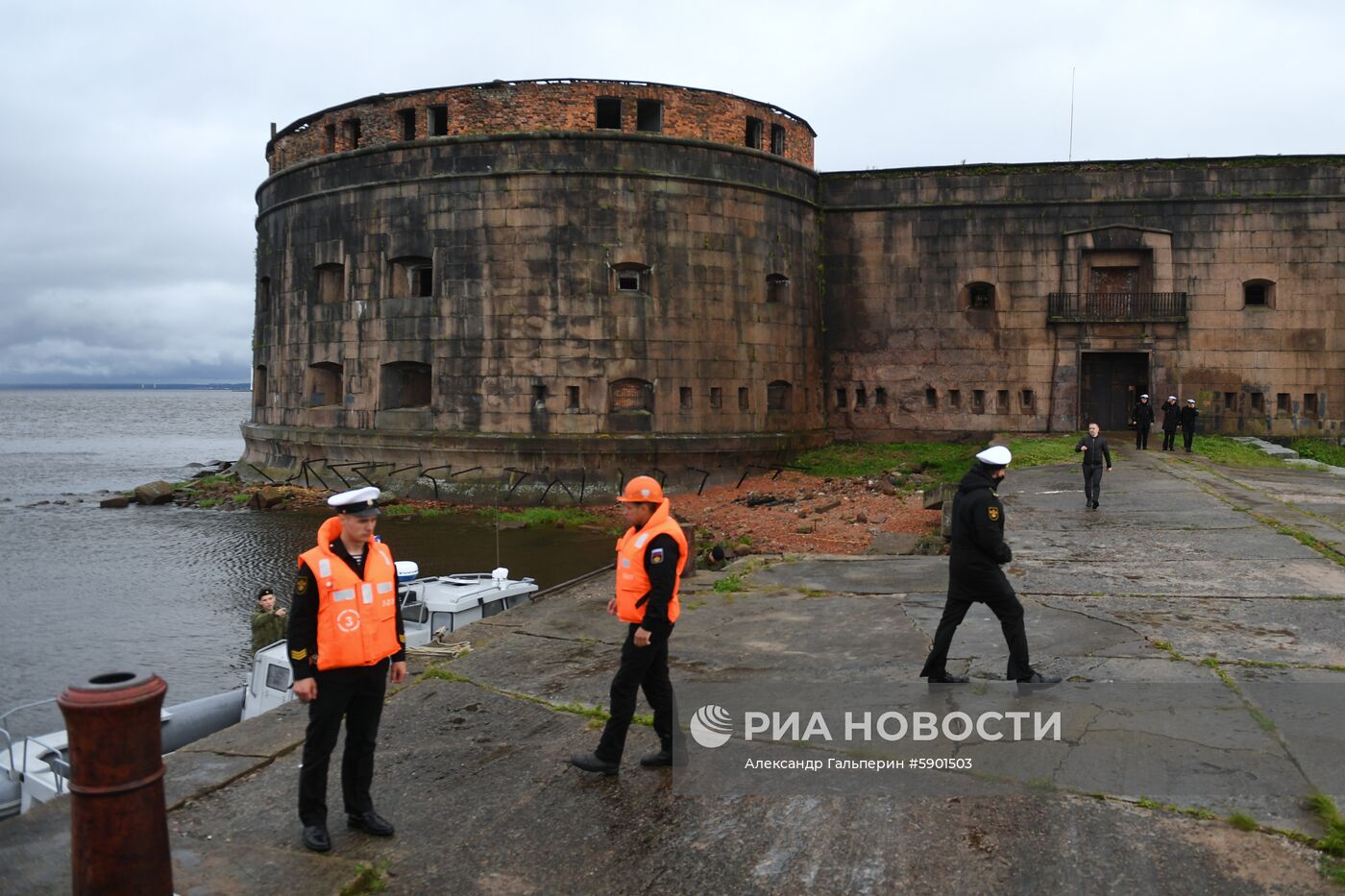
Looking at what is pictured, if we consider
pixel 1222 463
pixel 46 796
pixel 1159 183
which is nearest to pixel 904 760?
pixel 46 796

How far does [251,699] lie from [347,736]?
223 inches

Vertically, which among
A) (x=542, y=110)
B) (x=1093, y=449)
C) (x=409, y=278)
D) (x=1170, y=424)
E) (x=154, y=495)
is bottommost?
(x=154, y=495)

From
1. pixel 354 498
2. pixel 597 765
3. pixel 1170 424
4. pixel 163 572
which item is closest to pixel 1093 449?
pixel 1170 424

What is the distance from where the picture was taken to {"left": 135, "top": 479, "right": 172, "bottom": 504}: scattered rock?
90.3ft

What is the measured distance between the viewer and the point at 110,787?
388cm

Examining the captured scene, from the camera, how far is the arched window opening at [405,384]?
2478 centimetres

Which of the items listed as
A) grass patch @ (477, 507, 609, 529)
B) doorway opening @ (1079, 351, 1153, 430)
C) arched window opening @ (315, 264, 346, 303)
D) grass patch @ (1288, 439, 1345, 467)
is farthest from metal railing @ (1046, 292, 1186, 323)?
arched window opening @ (315, 264, 346, 303)

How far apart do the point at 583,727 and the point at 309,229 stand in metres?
22.6

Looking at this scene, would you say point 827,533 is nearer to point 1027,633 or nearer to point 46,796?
point 1027,633

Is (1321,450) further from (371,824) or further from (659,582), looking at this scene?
(371,824)

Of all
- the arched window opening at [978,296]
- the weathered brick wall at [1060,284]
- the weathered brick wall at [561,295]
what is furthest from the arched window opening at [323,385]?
the arched window opening at [978,296]

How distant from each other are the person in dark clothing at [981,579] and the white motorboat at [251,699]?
3304 mm

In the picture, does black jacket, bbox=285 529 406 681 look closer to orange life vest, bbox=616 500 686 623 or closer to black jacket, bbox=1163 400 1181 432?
orange life vest, bbox=616 500 686 623

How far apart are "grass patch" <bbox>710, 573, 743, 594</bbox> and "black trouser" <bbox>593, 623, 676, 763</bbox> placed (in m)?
4.56
